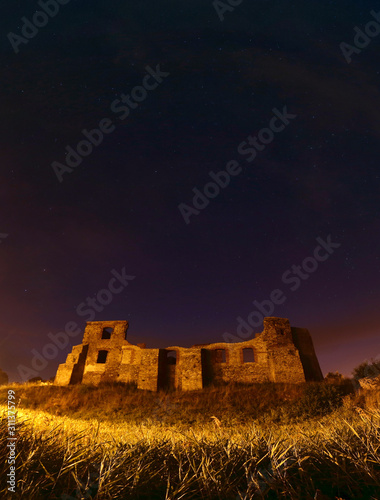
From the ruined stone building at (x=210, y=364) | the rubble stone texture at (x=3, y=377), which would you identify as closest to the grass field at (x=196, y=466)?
the ruined stone building at (x=210, y=364)

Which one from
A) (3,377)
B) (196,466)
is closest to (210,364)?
(196,466)

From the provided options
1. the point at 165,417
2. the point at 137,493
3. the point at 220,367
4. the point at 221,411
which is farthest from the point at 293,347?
the point at 137,493

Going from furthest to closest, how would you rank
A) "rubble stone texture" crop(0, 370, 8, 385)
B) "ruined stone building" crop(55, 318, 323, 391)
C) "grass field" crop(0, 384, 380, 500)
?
"rubble stone texture" crop(0, 370, 8, 385)
"ruined stone building" crop(55, 318, 323, 391)
"grass field" crop(0, 384, 380, 500)

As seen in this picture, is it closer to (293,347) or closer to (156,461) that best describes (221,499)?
(156,461)

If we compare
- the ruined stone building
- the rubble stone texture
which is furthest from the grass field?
the rubble stone texture

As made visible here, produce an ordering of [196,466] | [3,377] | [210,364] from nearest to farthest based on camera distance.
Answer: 1. [196,466]
2. [210,364]
3. [3,377]

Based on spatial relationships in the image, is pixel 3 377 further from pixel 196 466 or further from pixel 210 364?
pixel 196 466

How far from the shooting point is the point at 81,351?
2316 cm

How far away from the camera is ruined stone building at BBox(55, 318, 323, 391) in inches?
739

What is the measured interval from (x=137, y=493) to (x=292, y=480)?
54.8 inches

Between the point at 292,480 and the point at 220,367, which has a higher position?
the point at 220,367

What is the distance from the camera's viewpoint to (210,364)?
20094 mm

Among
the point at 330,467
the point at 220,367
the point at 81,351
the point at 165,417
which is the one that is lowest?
the point at 330,467

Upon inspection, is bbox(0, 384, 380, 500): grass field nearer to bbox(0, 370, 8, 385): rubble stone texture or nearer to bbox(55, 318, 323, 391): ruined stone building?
bbox(55, 318, 323, 391): ruined stone building
